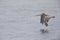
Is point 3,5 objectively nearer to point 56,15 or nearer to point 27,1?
point 27,1

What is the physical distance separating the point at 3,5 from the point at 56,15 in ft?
1.84

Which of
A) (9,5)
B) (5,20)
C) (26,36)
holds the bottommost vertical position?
(26,36)

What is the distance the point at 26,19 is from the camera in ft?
5.38

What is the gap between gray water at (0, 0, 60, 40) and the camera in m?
1.44

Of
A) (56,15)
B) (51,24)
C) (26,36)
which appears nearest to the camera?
(26,36)

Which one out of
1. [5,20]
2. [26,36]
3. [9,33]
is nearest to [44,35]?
[26,36]

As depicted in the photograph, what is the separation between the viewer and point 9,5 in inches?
73.8

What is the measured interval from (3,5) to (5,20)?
298 millimetres

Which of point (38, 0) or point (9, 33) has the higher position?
point (38, 0)

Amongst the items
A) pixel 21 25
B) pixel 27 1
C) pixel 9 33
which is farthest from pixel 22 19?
pixel 27 1

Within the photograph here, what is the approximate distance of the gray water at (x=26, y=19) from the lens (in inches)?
56.8

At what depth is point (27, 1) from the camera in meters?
1.99

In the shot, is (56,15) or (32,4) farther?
(32,4)

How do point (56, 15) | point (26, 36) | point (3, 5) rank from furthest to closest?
point (3, 5) → point (56, 15) → point (26, 36)
